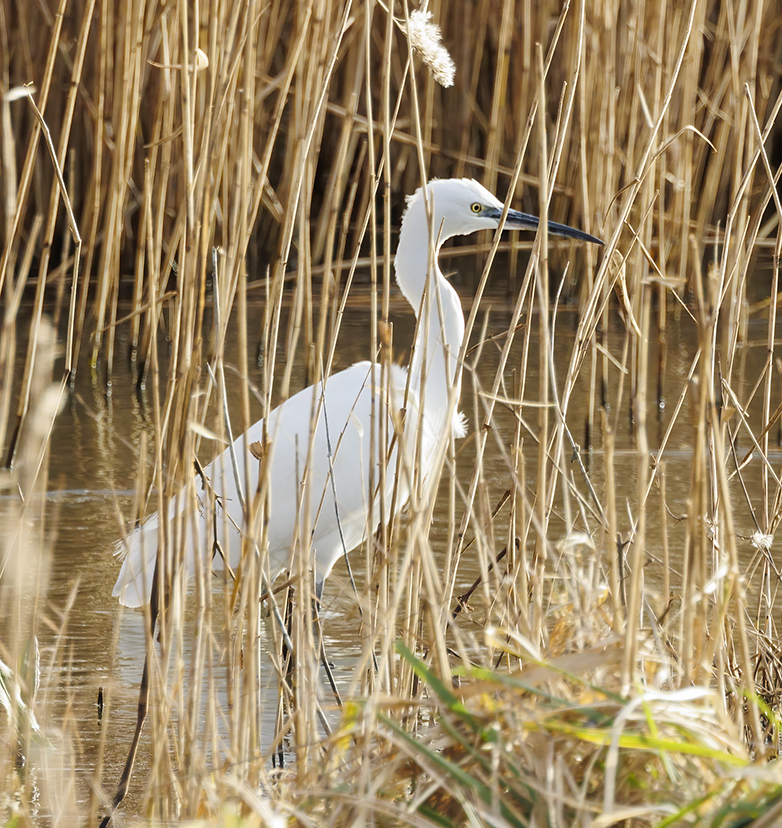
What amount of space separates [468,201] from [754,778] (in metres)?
1.59

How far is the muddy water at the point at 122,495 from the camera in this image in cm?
184

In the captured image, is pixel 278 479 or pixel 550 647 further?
pixel 278 479

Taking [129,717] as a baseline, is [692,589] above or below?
above

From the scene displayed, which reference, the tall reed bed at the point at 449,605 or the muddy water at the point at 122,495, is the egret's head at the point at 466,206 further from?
the muddy water at the point at 122,495

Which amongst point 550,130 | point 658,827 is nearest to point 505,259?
point 550,130

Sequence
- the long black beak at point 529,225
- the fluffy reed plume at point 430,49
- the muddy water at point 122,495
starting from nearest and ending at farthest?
the fluffy reed plume at point 430,49 → the muddy water at point 122,495 → the long black beak at point 529,225

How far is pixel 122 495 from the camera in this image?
118 inches

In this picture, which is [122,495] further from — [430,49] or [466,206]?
[430,49]

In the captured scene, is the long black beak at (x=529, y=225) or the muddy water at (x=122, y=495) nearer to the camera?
the muddy water at (x=122, y=495)

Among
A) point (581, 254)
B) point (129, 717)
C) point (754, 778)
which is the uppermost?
point (581, 254)

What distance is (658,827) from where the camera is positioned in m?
0.96

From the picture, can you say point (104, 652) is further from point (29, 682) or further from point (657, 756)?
point (657, 756)

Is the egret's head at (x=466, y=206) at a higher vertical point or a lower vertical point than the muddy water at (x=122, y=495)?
higher

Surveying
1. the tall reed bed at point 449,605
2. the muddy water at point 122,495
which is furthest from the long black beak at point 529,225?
the muddy water at point 122,495
